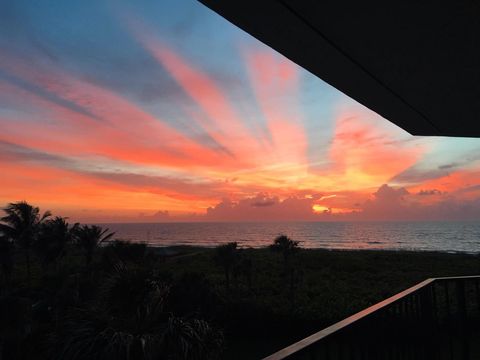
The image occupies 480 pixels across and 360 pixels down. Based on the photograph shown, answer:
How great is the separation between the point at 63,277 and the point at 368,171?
1698cm

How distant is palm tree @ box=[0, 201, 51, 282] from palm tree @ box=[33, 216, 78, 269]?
1699mm

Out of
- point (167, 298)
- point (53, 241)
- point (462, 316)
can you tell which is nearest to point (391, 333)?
point (462, 316)

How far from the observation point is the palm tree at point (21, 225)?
29.4 m

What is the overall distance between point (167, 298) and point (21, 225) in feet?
70.3

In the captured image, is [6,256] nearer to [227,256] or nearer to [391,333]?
[227,256]

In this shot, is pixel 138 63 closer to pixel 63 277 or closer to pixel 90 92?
pixel 90 92

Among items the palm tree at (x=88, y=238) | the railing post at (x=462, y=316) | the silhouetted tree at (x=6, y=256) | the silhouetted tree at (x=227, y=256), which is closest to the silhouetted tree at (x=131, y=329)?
the railing post at (x=462, y=316)

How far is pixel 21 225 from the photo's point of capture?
29.9 meters

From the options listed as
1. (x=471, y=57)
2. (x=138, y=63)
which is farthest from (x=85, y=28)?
(x=471, y=57)

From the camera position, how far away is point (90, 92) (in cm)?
1337

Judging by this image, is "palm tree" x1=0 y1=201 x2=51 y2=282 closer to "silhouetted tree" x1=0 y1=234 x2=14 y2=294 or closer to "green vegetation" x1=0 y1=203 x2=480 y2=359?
"green vegetation" x1=0 y1=203 x2=480 y2=359

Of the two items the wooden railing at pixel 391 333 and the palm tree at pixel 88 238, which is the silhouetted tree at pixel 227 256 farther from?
the wooden railing at pixel 391 333

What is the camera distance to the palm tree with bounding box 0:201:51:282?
96.5ft

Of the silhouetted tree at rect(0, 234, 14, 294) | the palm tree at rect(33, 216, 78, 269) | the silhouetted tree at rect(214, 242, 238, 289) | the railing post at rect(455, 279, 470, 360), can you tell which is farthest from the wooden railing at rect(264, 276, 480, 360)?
the silhouetted tree at rect(0, 234, 14, 294)
